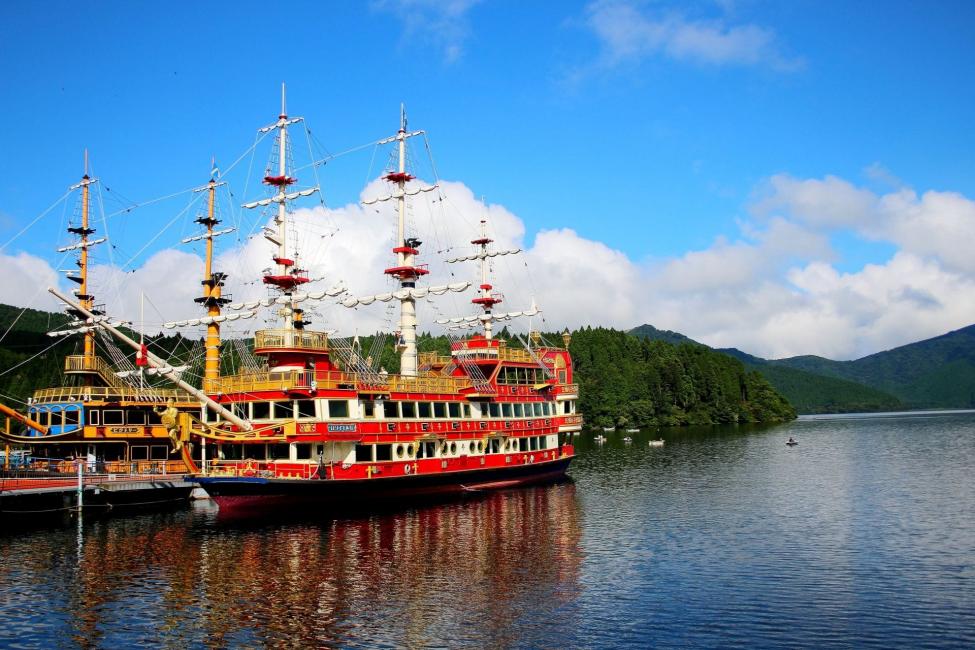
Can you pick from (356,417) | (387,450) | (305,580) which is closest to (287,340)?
(356,417)

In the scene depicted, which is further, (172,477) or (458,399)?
(458,399)

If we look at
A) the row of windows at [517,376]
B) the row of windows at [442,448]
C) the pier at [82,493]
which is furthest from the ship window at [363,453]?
the row of windows at [517,376]

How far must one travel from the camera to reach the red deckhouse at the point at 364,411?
139ft

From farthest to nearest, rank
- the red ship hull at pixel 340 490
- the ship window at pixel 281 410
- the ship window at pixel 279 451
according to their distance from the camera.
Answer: the ship window at pixel 279 451 → the ship window at pixel 281 410 → the red ship hull at pixel 340 490

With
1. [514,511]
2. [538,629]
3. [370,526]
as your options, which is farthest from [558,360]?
[538,629]

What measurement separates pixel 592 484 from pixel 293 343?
81.3ft

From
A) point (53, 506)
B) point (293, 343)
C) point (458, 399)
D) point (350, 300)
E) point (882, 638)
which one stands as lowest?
point (882, 638)

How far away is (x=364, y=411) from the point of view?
46031 millimetres

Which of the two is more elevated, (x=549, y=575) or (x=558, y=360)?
(x=558, y=360)

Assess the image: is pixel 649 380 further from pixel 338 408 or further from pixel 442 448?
pixel 338 408

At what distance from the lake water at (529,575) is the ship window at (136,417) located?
31.8 ft

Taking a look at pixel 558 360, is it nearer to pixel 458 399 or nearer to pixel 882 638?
pixel 458 399

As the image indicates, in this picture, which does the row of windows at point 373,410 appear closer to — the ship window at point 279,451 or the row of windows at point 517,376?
the ship window at point 279,451

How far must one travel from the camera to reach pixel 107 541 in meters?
35.9
